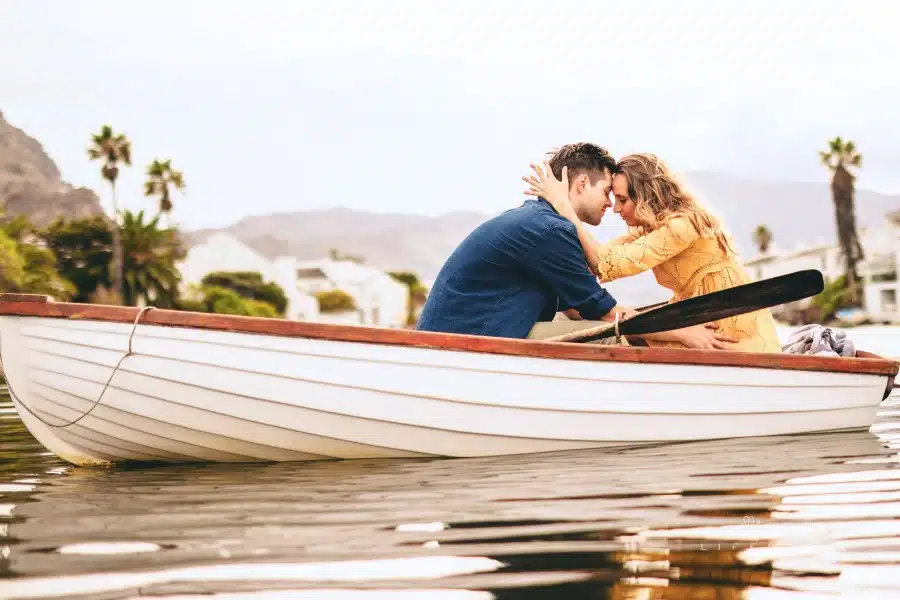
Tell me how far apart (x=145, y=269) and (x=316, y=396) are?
50496mm

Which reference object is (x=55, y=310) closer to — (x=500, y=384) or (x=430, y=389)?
(x=430, y=389)

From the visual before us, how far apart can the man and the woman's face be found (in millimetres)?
456

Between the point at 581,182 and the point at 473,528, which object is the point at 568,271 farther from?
the point at 473,528

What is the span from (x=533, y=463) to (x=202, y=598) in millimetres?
2668

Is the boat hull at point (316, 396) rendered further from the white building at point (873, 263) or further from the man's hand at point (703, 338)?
the white building at point (873, 263)

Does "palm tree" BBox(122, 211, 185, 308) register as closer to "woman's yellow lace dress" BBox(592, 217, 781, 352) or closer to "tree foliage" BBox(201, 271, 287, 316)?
"tree foliage" BBox(201, 271, 287, 316)

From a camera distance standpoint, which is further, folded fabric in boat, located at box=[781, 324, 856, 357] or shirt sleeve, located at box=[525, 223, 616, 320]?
folded fabric in boat, located at box=[781, 324, 856, 357]

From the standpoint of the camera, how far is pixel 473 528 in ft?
11.9

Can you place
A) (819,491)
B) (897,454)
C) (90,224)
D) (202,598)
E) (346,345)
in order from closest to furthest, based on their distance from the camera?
(202,598) → (819,491) → (346,345) → (897,454) → (90,224)

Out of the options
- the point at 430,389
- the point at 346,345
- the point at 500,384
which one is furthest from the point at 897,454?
the point at 346,345

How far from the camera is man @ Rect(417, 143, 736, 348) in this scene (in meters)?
5.45

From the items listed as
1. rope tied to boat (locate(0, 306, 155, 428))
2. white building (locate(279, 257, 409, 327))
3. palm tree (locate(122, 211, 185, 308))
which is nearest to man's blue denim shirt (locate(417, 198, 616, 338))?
rope tied to boat (locate(0, 306, 155, 428))

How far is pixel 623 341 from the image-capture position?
5566mm

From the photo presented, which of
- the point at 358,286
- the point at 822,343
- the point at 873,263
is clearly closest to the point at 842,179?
the point at 873,263
